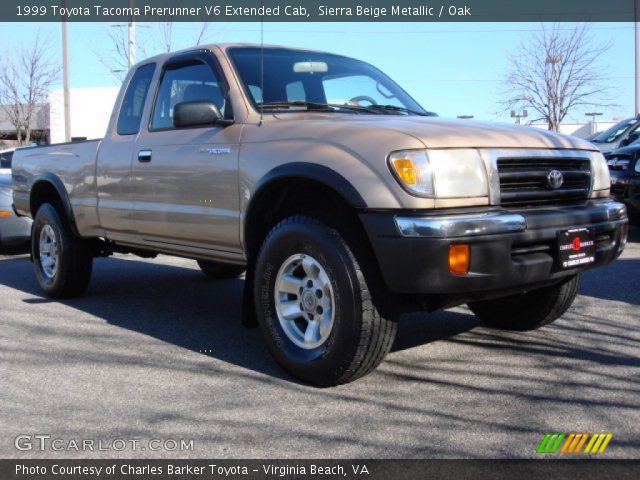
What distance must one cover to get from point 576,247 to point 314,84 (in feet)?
7.00

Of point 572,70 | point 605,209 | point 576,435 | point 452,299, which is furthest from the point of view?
point 572,70

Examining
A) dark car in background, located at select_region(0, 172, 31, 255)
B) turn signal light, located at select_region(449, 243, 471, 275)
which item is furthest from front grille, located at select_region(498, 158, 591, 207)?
dark car in background, located at select_region(0, 172, 31, 255)

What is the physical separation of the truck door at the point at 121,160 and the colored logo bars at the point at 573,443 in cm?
349

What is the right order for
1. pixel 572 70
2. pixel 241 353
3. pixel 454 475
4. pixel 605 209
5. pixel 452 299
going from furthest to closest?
pixel 572 70
pixel 241 353
pixel 605 209
pixel 452 299
pixel 454 475

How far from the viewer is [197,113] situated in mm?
4328

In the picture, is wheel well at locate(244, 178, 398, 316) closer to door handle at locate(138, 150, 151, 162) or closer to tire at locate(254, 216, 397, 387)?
tire at locate(254, 216, 397, 387)

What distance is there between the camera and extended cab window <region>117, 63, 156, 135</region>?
18.0 ft

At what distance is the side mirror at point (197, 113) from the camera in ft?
14.2

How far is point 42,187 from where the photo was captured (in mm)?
6629

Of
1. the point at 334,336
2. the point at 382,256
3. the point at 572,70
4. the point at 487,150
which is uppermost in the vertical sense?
the point at 572,70

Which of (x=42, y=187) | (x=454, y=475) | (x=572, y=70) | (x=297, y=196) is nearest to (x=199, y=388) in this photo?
(x=297, y=196)

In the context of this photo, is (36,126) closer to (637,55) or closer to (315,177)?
(637,55)

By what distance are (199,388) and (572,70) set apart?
27.8 meters

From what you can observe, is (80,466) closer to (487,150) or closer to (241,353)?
(241,353)
